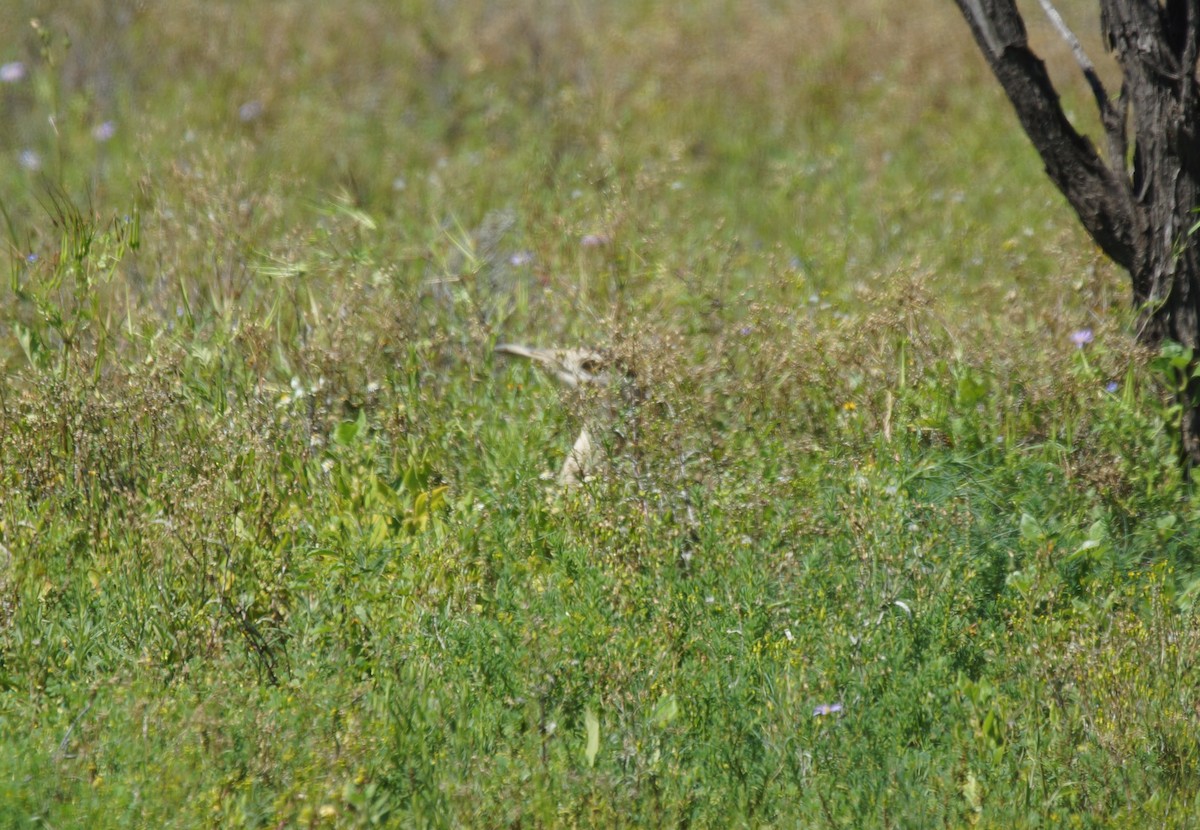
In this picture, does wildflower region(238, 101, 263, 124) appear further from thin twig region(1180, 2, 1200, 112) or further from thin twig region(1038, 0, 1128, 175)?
thin twig region(1180, 2, 1200, 112)

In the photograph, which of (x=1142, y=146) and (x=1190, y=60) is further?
(x=1142, y=146)

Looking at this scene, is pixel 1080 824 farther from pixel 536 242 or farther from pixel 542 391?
pixel 536 242

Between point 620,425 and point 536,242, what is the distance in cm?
196

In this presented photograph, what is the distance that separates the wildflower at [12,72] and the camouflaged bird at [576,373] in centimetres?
530

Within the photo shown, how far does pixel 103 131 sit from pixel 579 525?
504 cm

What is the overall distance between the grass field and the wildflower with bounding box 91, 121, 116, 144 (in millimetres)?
1074

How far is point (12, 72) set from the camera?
868 cm

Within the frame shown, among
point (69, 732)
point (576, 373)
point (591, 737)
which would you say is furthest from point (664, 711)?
point (576, 373)

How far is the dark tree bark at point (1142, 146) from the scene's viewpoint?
4242mm

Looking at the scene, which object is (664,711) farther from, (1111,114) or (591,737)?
(1111,114)

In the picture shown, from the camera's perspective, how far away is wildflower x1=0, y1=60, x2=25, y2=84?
28.4 feet

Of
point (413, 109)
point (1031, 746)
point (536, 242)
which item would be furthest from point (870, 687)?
point (413, 109)

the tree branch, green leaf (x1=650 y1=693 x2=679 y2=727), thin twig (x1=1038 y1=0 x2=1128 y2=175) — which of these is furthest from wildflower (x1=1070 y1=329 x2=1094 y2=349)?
green leaf (x1=650 y1=693 x2=679 y2=727)

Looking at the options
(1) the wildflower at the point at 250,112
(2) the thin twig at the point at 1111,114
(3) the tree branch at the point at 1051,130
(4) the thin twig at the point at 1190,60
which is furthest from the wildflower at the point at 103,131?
(4) the thin twig at the point at 1190,60
